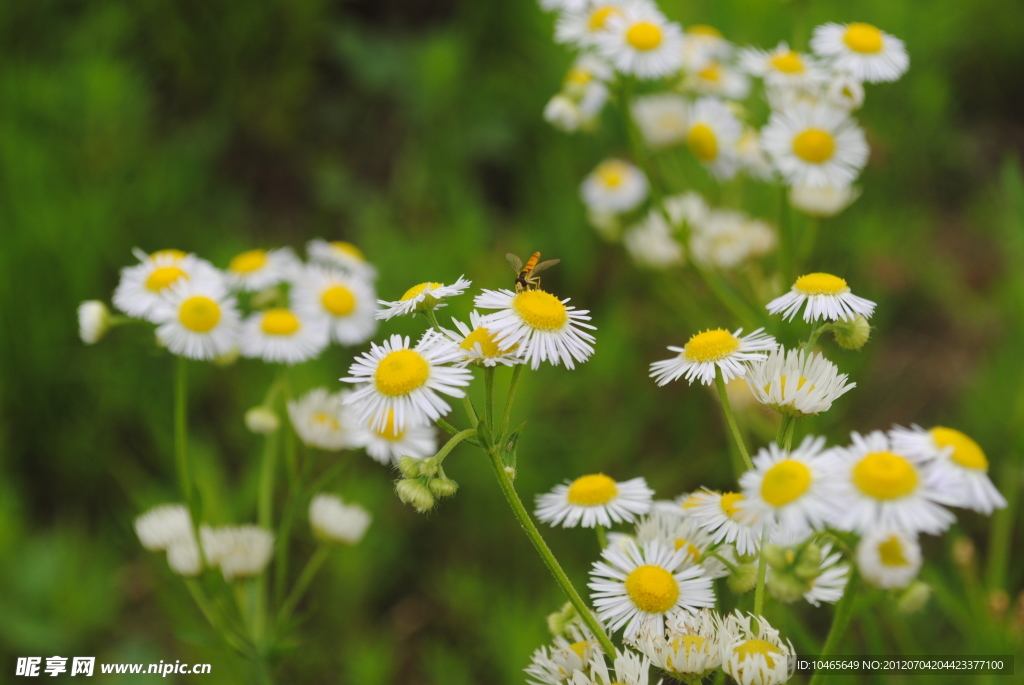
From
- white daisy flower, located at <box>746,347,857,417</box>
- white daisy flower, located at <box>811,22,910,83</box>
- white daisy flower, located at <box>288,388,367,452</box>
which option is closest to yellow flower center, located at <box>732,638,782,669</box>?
white daisy flower, located at <box>746,347,857,417</box>

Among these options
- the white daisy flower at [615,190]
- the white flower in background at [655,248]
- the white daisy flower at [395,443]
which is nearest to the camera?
the white daisy flower at [395,443]

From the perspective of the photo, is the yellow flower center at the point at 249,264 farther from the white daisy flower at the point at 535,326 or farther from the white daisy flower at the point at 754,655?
the white daisy flower at the point at 754,655

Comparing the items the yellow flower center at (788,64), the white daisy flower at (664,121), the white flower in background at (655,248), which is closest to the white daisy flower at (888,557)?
the yellow flower center at (788,64)

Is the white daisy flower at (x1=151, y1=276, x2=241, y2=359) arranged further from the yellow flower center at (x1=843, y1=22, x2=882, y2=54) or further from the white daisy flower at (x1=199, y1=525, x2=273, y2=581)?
the yellow flower center at (x1=843, y1=22, x2=882, y2=54)

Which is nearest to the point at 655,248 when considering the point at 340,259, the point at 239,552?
the point at 340,259

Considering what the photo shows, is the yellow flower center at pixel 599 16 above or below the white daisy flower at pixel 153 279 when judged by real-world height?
above

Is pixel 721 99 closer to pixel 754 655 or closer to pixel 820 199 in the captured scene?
pixel 820 199

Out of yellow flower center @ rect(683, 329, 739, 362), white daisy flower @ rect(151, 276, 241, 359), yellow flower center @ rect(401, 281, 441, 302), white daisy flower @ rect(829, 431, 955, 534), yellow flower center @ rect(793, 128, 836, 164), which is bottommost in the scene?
white daisy flower @ rect(829, 431, 955, 534)
